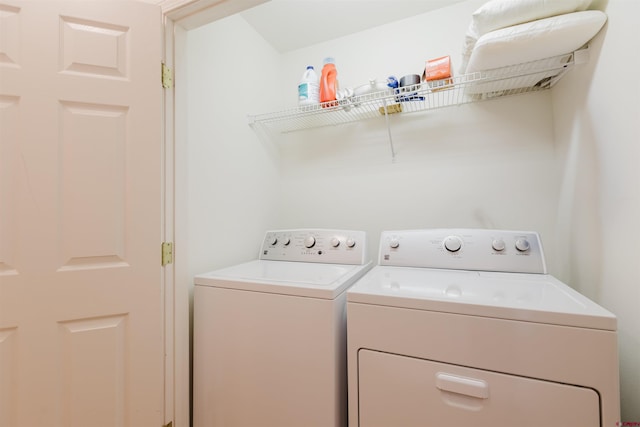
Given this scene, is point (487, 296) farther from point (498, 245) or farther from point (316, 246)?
point (316, 246)

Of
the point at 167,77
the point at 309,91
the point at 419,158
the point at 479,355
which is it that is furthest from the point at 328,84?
the point at 479,355

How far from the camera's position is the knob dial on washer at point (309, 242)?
1.64 m

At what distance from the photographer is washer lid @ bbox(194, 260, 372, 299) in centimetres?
107

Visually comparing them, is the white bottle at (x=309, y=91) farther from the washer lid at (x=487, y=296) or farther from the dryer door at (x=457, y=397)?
the dryer door at (x=457, y=397)

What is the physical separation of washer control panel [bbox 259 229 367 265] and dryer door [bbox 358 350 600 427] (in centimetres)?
64

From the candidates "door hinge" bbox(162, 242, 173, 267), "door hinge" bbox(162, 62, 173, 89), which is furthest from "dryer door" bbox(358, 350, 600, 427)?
"door hinge" bbox(162, 62, 173, 89)

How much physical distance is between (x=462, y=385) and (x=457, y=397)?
0.05 metres

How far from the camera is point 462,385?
83 cm

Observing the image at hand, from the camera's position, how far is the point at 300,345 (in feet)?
3.47

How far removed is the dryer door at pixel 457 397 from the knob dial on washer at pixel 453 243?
634 mm

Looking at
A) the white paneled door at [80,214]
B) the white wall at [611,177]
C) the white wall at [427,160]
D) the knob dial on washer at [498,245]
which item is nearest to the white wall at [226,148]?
the white wall at [427,160]

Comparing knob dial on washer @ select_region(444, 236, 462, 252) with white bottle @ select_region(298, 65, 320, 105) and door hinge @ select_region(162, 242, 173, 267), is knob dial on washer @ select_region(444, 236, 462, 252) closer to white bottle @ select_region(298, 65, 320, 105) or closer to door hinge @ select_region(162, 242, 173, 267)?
white bottle @ select_region(298, 65, 320, 105)

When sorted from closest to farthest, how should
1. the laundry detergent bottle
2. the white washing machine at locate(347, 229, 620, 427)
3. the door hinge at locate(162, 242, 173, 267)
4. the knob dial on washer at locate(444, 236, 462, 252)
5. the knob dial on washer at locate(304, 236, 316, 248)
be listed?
1. the white washing machine at locate(347, 229, 620, 427)
2. the door hinge at locate(162, 242, 173, 267)
3. the knob dial on washer at locate(444, 236, 462, 252)
4. the knob dial on washer at locate(304, 236, 316, 248)
5. the laundry detergent bottle

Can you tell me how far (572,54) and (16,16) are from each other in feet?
7.11
